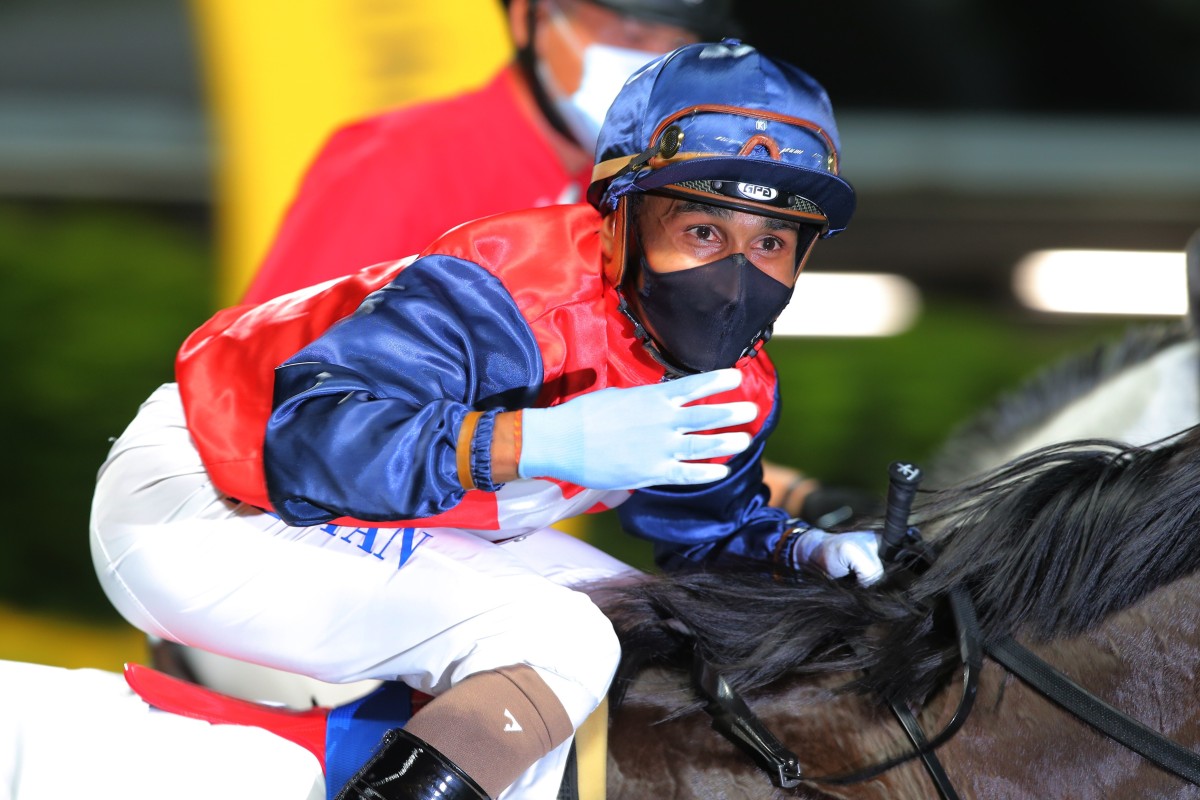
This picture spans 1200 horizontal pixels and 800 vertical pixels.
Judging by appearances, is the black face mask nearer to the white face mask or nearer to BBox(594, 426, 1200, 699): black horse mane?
BBox(594, 426, 1200, 699): black horse mane

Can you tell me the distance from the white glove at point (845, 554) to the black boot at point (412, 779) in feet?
1.95

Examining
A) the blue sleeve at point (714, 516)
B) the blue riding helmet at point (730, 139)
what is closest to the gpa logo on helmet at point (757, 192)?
the blue riding helmet at point (730, 139)

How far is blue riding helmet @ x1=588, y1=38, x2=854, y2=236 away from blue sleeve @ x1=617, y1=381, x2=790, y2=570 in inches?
15.6

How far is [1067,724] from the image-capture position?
1.51 m

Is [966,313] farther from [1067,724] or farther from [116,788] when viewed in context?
[116,788]

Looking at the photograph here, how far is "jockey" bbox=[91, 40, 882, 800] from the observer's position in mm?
1412

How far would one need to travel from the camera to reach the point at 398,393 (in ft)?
4.79

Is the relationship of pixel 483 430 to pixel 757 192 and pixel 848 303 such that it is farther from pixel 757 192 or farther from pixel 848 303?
pixel 848 303

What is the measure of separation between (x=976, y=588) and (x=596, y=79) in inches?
70.7

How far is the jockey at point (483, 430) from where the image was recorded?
1412 mm

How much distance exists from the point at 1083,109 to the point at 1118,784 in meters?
9.68

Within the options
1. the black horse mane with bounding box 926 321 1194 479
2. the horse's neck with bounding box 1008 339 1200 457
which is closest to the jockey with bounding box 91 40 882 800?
the horse's neck with bounding box 1008 339 1200 457

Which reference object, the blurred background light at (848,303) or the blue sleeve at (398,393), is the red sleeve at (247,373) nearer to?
the blue sleeve at (398,393)

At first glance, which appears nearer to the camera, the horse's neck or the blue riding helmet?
the blue riding helmet
